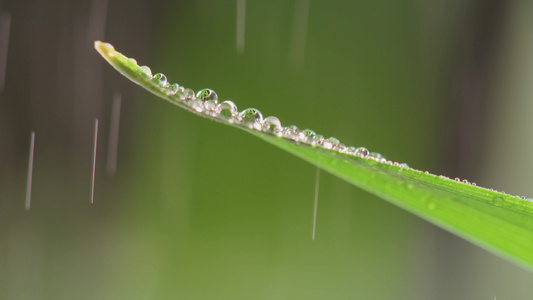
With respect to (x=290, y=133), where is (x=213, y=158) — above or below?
below

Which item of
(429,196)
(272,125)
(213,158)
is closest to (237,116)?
(272,125)

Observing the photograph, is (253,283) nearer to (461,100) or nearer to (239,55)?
(239,55)

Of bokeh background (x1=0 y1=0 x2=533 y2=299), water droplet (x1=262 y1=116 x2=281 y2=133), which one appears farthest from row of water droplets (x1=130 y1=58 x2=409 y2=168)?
bokeh background (x1=0 y1=0 x2=533 y2=299)

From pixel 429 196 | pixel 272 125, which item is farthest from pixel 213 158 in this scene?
pixel 429 196

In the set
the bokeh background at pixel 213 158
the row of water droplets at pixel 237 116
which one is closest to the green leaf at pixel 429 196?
the row of water droplets at pixel 237 116

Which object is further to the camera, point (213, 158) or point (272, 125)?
point (213, 158)

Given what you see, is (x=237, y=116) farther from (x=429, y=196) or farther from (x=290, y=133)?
(x=429, y=196)

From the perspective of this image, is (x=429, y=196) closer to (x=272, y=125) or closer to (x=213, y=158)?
(x=272, y=125)

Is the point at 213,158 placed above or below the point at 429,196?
below
